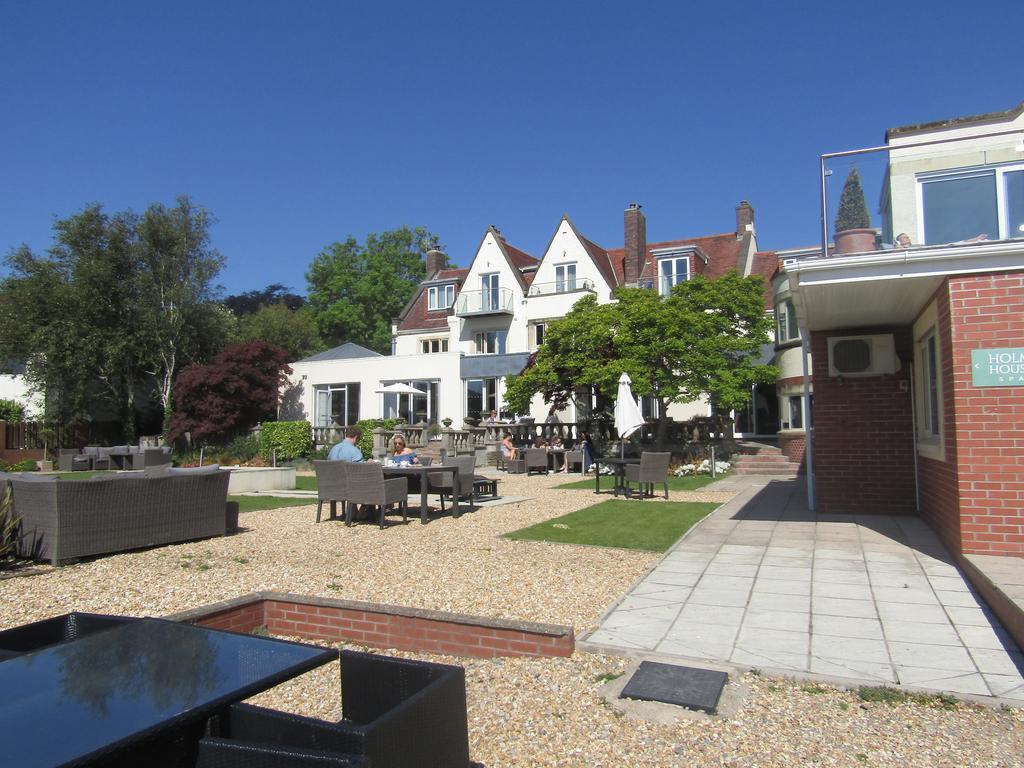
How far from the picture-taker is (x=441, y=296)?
38.4m

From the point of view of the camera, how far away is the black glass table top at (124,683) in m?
1.75

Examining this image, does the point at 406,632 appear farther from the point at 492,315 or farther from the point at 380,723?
the point at 492,315

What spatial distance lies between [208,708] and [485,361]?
95.7 ft

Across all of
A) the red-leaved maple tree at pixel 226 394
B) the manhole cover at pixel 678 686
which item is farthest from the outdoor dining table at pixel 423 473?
the red-leaved maple tree at pixel 226 394

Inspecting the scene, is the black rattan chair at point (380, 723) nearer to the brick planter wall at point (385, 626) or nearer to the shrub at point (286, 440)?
the brick planter wall at point (385, 626)

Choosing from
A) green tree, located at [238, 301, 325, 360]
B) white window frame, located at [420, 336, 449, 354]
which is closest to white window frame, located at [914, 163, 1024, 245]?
white window frame, located at [420, 336, 449, 354]

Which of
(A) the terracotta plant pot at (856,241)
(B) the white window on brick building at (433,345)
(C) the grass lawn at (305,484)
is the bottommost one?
(C) the grass lawn at (305,484)

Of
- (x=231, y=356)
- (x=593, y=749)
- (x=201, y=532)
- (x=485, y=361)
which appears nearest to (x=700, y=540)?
(x=593, y=749)

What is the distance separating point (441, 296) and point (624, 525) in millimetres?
29962

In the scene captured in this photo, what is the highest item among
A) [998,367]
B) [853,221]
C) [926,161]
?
[926,161]

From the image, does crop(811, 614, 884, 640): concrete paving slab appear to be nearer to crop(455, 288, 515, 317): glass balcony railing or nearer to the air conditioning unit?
the air conditioning unit

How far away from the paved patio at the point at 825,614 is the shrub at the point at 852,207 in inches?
146

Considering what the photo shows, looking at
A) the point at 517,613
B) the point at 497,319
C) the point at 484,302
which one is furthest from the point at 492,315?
the point at 517,613

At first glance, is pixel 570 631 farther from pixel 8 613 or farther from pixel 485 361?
pixel 485 361
